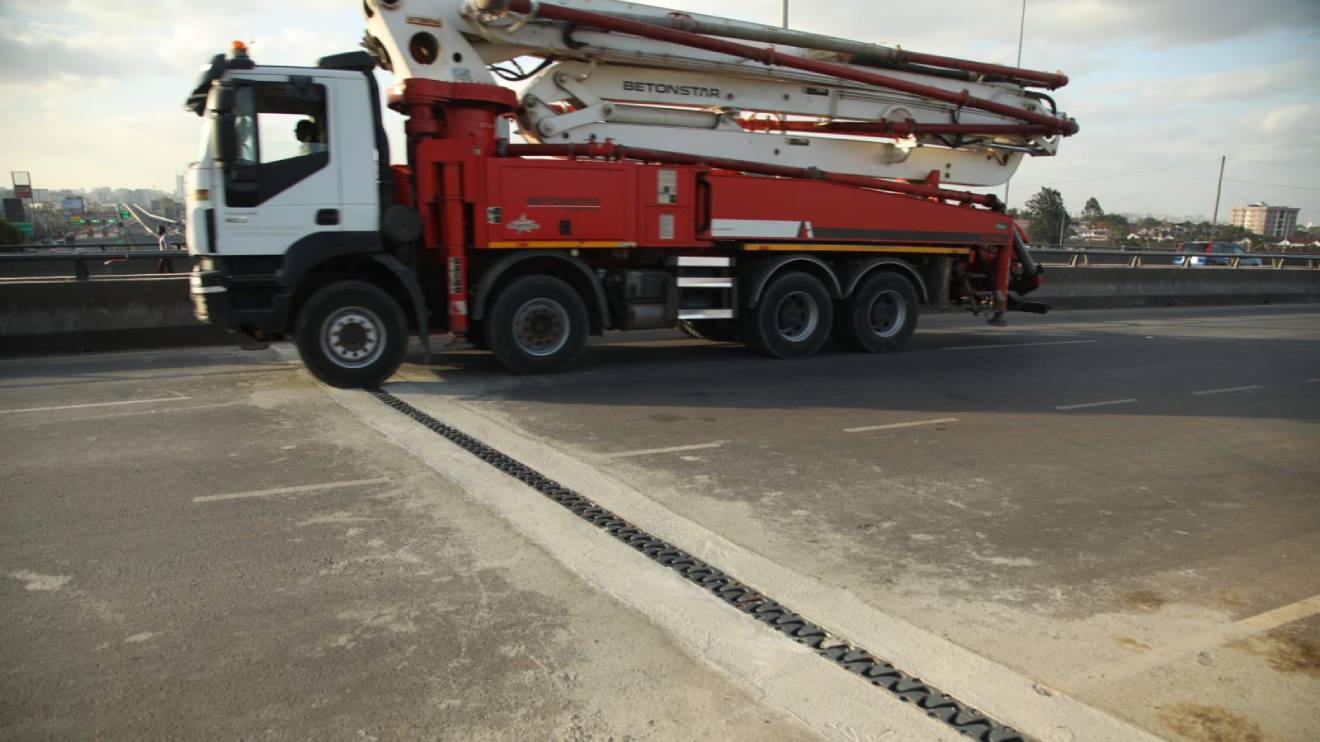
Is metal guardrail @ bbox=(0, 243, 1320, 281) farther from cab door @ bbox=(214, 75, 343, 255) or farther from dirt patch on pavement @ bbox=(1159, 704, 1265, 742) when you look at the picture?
dirt patch on pavement @ bbox=(1159, 704, 1265, 742)

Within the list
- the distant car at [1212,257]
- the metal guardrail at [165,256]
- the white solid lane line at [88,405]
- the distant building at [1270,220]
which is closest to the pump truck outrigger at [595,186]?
the white solid lane line at [88,405]

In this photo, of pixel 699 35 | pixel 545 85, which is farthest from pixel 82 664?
pixel 699 35

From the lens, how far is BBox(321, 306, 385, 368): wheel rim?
8305mm

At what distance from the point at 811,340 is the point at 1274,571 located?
23.4ft

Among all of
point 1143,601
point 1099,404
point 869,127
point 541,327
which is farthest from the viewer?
point 869,127

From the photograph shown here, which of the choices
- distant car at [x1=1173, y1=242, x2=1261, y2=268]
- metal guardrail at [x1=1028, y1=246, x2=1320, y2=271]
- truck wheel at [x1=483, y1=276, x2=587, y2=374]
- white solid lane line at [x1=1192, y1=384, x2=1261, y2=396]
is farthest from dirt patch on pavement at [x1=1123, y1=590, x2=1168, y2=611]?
distant car at [x1=1173, y1=242, x2=1261, y2=268]

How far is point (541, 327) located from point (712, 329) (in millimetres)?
3120

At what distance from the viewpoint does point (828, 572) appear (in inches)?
158

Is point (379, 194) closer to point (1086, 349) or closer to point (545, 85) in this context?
point (545, 85)

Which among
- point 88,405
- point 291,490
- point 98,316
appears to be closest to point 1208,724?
point 291,490

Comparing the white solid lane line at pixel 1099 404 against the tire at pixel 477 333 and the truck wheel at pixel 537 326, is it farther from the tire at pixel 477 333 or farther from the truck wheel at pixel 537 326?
the tire at pixel 477 333

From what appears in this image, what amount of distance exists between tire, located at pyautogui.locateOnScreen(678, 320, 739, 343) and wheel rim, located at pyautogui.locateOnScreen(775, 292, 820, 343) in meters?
0.65

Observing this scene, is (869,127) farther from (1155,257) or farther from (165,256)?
(1155,257)

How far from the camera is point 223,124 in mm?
7629
